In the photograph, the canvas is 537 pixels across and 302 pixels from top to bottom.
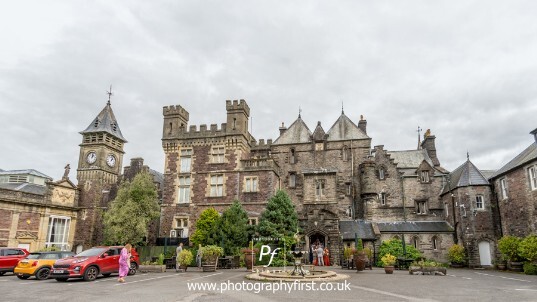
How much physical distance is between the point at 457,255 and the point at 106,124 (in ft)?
126

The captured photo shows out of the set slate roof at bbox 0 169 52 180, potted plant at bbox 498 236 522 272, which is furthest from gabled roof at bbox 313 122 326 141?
slate roof at bbox 0 169 52 180

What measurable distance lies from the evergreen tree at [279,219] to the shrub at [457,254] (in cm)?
1404

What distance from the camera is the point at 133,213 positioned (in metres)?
32.3

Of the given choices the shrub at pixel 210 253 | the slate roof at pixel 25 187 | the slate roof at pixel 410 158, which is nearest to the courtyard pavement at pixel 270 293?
the shrub at pixel 210 253

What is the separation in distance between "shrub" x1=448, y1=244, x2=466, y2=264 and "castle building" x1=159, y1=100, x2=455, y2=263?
2.07m

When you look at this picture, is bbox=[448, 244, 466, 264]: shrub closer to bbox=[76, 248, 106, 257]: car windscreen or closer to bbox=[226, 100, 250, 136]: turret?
bbox=[226, 100, 250, 136]: turret

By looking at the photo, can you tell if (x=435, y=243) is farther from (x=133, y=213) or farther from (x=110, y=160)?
(x=110, y=160)

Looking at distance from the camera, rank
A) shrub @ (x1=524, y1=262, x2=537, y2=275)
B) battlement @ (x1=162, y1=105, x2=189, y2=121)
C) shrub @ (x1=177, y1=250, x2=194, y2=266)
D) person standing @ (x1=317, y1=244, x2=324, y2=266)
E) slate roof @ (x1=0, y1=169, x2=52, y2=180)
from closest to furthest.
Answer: shrub @ (x1=524, y1=262, x2=537, y2=275), shrub @ (x1=177, y1=250, x2=194, y2=266), person standing @ (x1=317, y1=244, x2=324, y2=266), battlement @ (x1=162, y1=105, x2=189, y2=121), slate roof @ (x1=0, y1=169, x2=52, y2=180)

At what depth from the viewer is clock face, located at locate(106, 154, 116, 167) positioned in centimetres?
3984

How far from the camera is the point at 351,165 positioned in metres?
37.2

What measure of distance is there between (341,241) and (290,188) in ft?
28.5

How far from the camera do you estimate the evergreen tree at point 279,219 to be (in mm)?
28797

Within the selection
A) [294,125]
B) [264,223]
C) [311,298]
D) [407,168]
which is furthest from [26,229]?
[407,168]

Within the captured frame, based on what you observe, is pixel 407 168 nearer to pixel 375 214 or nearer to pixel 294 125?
pixel 375 214
